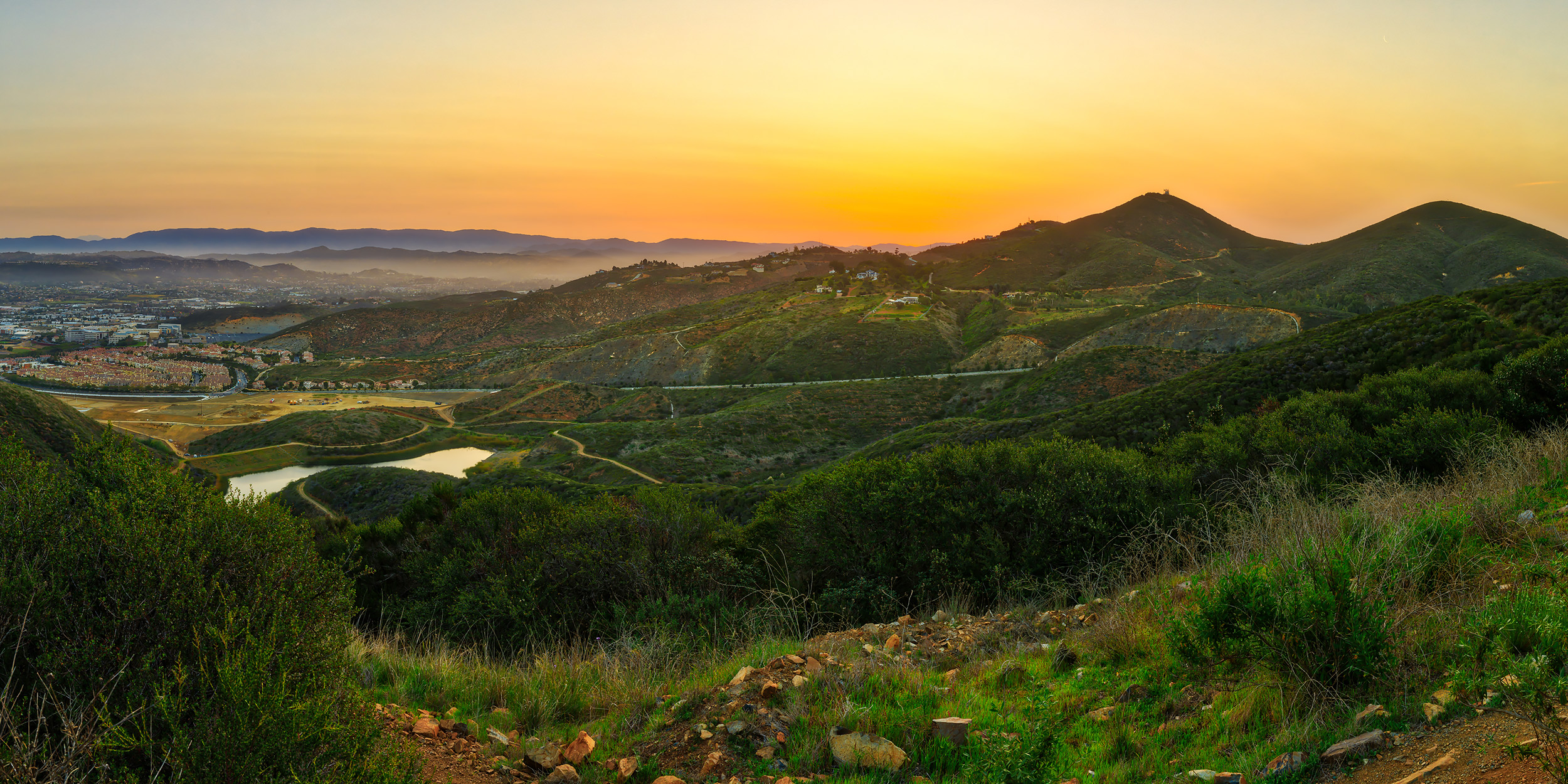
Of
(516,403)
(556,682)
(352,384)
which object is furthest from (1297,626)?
(352,384)

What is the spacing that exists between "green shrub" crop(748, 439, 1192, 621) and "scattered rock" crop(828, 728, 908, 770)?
4.84 meters

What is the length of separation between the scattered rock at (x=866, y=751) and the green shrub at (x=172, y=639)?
2.72 m

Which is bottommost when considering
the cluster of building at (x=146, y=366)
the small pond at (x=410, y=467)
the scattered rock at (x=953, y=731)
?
the small pond at (x=410, y=467)

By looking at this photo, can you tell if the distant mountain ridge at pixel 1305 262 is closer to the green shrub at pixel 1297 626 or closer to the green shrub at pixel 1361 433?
the green shrub at pixel 1361 433

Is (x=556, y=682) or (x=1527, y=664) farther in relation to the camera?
(x=556, y=682)

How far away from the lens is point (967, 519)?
1172 cm

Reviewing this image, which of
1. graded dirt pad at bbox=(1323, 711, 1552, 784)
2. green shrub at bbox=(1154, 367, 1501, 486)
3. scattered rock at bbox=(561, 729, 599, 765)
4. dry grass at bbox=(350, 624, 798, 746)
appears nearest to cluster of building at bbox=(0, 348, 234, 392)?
dry grass at bbox=(350, 624, 798, 746)

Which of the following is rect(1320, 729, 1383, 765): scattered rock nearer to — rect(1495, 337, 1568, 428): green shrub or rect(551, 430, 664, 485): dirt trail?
rect(1495, 337, 1568, 428): green shrub

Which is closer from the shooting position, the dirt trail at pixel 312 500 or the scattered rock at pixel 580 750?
the scattered rock at pixel 580 750

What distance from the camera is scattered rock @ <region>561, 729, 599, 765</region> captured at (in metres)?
5.04

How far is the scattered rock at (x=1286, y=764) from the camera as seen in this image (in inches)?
142

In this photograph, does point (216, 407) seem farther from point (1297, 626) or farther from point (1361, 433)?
point (1297, 626)

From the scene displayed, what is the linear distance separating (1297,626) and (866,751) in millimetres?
2889

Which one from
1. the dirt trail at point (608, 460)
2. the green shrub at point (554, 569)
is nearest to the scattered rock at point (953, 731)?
the green shrub at point (554, 569)
